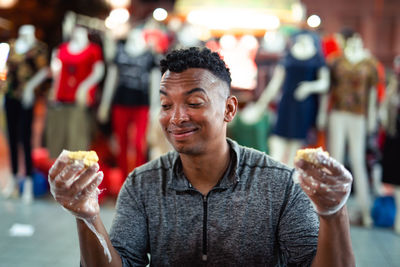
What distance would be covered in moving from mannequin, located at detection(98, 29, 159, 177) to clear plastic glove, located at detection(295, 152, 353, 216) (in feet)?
11.3

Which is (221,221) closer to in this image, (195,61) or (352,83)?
(195,61)

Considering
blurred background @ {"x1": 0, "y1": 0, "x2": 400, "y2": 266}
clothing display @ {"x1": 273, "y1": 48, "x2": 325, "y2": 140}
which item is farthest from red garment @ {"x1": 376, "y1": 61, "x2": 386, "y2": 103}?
clothing display @ {"x1": 273, "y1": 48, "x2": 325, "y2": 140}

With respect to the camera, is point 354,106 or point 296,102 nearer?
point 354,106

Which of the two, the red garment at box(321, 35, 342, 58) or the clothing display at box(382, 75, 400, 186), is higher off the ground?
the red garment at box(321, 35, 342, 58)

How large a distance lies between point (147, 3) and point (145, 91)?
8.60 meters

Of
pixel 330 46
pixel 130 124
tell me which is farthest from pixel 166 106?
pixel 330 46

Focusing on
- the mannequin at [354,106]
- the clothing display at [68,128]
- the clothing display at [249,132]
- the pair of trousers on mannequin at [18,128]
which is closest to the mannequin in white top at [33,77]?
the pair of trousers on mannequin at [18,128]

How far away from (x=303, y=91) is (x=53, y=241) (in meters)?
2.54

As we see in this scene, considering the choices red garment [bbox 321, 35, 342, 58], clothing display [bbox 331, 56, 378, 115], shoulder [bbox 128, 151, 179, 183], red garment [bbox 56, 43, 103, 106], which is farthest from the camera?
red garment [bbox 321, 35, 342, 58]

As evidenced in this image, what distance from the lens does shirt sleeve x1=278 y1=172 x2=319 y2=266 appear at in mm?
1327

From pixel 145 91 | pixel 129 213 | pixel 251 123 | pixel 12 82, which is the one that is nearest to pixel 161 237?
pixel 129 213

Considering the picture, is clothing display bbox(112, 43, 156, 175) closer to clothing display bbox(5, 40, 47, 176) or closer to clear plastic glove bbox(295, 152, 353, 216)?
clothing display bbox(5, 40, 47, 176)

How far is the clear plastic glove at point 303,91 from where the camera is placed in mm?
4031

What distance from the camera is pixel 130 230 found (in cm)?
143
